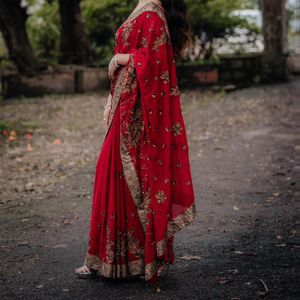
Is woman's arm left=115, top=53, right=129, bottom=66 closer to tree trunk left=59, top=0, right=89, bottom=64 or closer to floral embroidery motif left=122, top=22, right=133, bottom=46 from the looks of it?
floral embroidery motif left=122, top=22, right=133, bottom=46

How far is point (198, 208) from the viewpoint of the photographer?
5316 millimetres

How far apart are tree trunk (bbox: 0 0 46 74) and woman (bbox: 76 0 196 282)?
10785mm

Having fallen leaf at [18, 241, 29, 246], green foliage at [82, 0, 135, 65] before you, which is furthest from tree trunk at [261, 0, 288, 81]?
fallen leaf at [18, 241, 29, 246]

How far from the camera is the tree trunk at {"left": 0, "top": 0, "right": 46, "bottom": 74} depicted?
13764 mm

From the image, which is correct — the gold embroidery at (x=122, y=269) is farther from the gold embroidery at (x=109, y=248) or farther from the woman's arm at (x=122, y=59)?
the woman's arm at (x=122, y=59)

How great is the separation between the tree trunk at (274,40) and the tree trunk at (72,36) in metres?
4.56

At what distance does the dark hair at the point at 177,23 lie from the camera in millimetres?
3516

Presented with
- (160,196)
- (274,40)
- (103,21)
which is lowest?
(160,196)

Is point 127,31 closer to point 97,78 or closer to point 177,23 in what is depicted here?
point 177,23

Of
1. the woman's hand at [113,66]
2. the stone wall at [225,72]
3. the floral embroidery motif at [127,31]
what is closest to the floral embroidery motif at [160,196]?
the woman's hand at [113,66]

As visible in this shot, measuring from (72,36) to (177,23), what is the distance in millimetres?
11941

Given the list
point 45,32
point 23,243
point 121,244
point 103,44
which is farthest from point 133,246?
point 45,32

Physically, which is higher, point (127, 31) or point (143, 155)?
point (127, 31)

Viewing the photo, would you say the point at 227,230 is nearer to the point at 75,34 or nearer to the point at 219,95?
the point at 219,95
